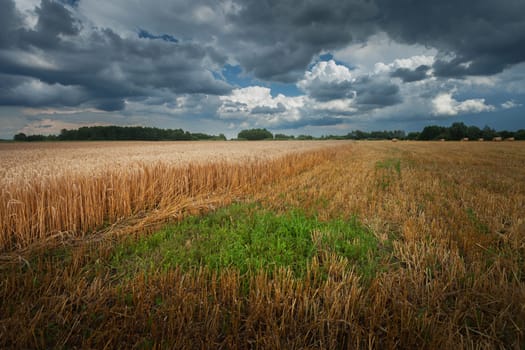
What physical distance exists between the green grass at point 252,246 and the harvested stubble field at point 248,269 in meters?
0.03

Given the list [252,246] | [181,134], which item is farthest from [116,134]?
[252,246]

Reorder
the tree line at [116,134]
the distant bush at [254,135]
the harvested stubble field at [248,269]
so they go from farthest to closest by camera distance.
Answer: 1. the distant bush at [254,135]
2. the tree line at [116,134]
3. the harvested stubble field at [248,269]

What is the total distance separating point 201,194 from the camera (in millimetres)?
6242

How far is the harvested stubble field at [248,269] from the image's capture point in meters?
1.77

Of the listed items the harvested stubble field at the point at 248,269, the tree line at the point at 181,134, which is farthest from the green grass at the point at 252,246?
the tree line at the point at 181,134

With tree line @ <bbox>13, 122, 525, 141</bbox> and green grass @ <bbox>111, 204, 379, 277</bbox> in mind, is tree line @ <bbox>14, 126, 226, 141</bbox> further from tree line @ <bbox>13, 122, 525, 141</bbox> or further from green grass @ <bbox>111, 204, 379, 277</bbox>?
green grass @ <bbox>111, 204, 379, 277</bbox>

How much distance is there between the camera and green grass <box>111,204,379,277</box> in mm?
2727

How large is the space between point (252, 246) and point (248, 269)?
19.1 inches

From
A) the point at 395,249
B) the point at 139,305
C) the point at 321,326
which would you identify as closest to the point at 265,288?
the point at 321,326

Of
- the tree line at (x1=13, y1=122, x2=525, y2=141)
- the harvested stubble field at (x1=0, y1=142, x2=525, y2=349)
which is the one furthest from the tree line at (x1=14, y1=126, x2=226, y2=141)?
the harvested stubble field at (x1=0, y1=142, x2=525, y2=349)

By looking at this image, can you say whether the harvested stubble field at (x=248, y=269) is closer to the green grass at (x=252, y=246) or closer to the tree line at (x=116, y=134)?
the green grass at (x=252, y=246)

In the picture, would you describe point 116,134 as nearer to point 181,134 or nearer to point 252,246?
point 181,134

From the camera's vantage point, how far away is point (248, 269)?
2.64 m

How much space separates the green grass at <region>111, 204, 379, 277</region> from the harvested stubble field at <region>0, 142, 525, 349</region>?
28 mm
